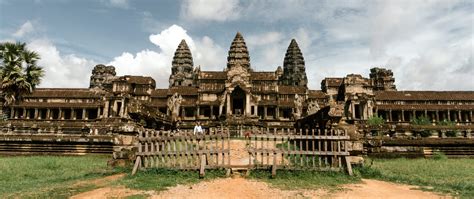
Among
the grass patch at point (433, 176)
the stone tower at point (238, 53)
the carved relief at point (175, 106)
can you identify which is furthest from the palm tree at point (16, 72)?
the stone tower at point (238, 53)

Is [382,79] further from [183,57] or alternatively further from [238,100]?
[183,57]

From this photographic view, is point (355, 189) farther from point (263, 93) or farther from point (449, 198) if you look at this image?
point (263, 93)

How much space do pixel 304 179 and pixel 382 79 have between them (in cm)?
6238

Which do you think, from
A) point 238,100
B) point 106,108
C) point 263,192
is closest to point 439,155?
point 263,192

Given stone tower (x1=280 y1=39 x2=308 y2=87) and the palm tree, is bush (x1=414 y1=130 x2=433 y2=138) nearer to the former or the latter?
the palm tree

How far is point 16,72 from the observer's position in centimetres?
2586

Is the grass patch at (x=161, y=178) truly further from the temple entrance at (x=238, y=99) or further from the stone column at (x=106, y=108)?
the stone column at (x=106, y=108)

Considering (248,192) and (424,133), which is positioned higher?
(424,133)

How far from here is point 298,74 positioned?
76562 millimetres

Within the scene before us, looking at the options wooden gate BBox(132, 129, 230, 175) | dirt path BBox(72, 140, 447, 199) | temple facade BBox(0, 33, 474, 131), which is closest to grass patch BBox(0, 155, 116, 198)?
dirt path BBox(72, 140, 447, 199)

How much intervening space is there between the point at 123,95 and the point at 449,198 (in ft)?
152

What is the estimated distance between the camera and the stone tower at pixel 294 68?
76250 millimetres

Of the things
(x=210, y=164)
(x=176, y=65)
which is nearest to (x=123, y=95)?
(x=176, y=65)

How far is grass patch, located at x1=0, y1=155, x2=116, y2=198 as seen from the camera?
345 inches
